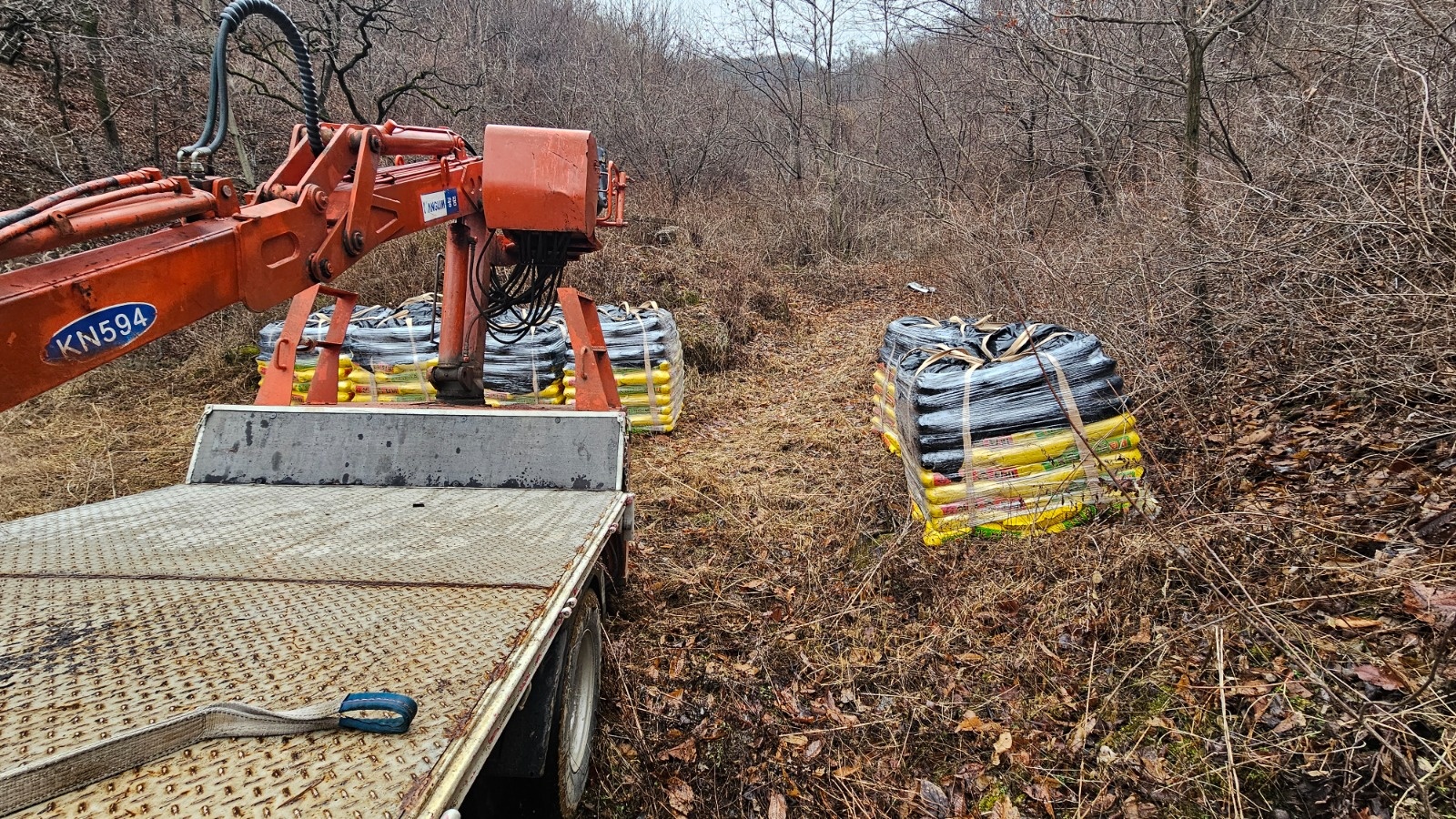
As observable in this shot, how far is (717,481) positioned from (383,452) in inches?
95.8

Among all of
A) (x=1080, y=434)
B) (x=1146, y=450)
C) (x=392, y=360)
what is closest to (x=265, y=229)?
→ (x=1080, y=434)

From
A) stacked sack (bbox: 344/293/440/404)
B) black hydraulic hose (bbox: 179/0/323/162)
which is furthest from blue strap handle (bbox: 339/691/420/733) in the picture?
stacked sack (bbox: 344/293/440/404)

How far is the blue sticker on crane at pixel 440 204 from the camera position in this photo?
3.17m

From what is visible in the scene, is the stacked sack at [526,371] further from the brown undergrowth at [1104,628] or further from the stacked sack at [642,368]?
the brown undergrowth at [1104,628]

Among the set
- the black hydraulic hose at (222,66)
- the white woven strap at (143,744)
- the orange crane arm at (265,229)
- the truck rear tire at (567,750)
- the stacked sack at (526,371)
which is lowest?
the truck rear tire at (567,750)

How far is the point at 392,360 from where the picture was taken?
255 inches

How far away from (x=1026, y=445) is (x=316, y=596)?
308 cm

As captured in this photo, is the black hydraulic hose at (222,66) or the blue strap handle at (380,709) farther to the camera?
the black hydraulic hose at (222,66)

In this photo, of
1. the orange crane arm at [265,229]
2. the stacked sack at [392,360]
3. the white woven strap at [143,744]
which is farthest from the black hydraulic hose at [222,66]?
the stacked sack at [392,360]

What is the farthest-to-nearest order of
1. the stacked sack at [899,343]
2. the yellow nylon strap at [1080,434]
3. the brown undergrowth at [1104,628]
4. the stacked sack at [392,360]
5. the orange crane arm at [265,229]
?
the stacked sack at [392,360] → the stacked sack at [899,343] → the yellow nylon strap at [1080,434] → the brown undergrowth at [1104,628] → the orange crane arm at [265,229]

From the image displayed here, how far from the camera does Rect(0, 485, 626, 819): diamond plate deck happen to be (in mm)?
1190

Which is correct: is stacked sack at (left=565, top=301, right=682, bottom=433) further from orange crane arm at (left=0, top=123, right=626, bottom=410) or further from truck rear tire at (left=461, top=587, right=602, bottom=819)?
truck rear tire at (left=461, top=587, right=602, bottom=819)

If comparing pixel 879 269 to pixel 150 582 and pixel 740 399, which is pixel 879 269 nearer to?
pixel 740 399

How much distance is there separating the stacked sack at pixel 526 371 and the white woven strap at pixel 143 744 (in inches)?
202
